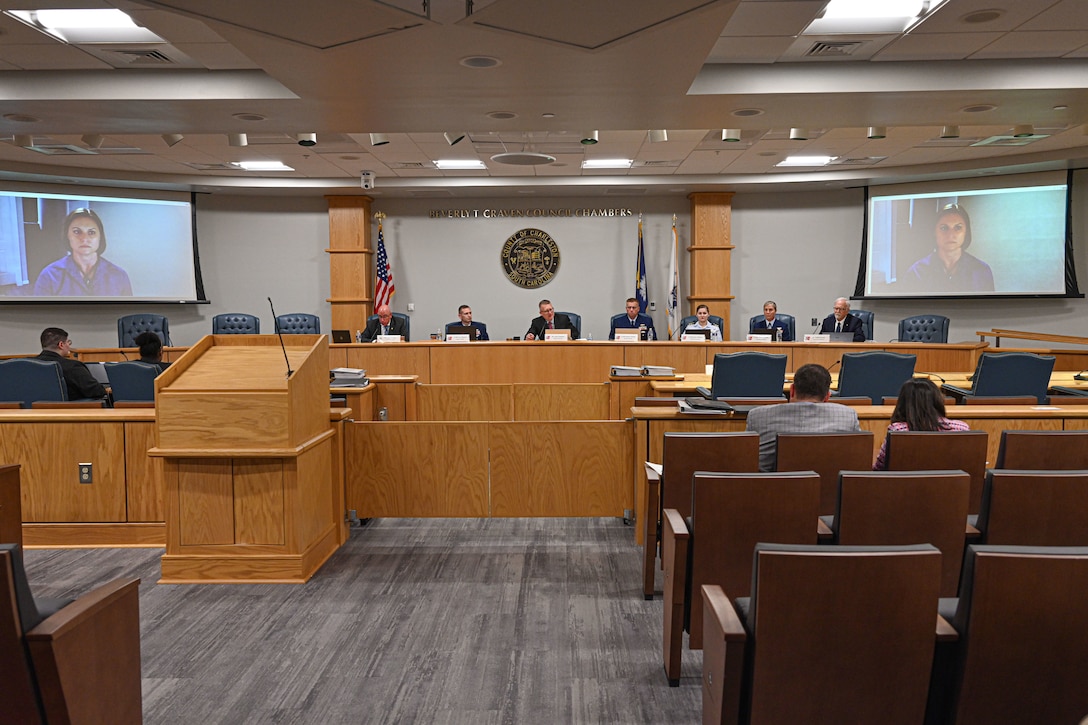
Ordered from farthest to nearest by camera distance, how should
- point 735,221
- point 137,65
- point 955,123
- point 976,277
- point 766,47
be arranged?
point 735,221 → point 976,277 → point 955,123 → point 137,65 → point 766,47

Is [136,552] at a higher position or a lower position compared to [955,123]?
lower

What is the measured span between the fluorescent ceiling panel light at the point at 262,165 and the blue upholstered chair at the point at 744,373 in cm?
597

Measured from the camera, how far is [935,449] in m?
2.91

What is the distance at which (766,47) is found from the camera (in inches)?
201

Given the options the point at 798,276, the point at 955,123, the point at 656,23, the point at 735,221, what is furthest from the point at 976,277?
the point at 656,23

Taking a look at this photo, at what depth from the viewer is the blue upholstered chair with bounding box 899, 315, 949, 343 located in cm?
897

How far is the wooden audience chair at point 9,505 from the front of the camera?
3297 millimetres

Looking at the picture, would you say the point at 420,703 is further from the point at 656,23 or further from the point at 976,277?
the point at 976,277

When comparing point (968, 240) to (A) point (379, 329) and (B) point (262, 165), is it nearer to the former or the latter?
(A) point (379, 329)

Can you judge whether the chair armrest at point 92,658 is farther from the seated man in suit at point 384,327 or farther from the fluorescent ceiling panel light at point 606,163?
the fluorescent ceiling panel light at point 606,163

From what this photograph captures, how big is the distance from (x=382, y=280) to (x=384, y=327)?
5.91ft

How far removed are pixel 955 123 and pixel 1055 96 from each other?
2.98 ft

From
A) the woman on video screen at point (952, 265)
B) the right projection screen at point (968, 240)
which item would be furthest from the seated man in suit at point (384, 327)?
the woman on video screen at point (952, 265)

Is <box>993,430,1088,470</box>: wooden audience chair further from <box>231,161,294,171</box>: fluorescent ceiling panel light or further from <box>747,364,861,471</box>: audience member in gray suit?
<box>231,161,294,171</box>: fluorescent ceiling panel light
